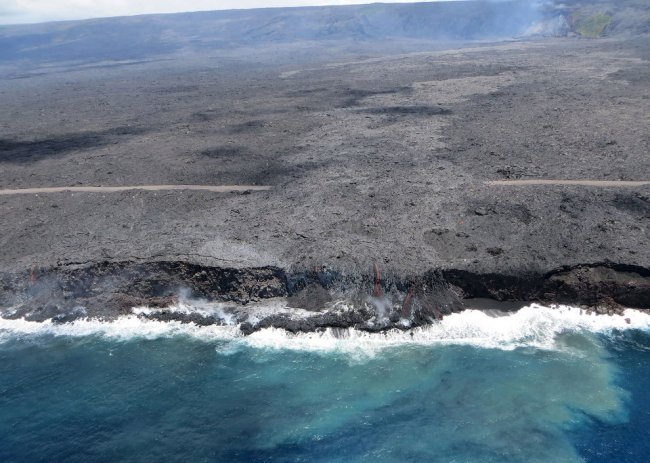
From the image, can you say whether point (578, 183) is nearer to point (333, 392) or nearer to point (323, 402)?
point (333, 392)

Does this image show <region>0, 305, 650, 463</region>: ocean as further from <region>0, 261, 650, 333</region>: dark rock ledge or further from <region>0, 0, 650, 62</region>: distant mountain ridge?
<region>0, 0, 650, 62</region>: distant mountain ridge

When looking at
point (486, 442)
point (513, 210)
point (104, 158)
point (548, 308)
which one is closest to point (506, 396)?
point (486, 442)

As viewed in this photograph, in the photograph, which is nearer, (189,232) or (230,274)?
(230,274)

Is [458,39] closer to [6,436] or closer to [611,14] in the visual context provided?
[611,14]

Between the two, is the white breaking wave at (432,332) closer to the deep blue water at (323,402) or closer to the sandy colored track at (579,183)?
the deep blue water at (323,402)

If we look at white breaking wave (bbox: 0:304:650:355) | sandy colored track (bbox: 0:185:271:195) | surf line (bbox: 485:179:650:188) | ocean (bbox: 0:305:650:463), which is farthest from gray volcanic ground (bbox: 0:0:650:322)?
ocean (bbox: 0:305:650:463)

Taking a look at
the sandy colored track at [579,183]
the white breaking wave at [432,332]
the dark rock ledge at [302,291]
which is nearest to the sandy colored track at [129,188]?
the dark rock ledge at [302,291]
